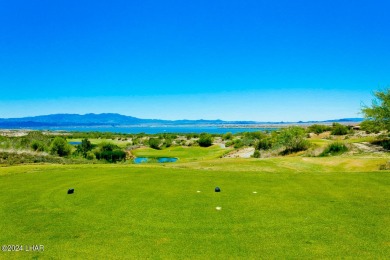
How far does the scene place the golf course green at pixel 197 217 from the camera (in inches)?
269

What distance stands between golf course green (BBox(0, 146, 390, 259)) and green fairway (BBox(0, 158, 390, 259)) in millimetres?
25

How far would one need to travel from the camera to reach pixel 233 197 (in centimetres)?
1126

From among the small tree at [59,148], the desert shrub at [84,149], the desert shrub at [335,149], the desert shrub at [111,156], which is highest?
the desert shrub at [335,149]

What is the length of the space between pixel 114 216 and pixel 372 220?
23.9 feet

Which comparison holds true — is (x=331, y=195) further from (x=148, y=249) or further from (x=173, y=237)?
(x=148, y=249)

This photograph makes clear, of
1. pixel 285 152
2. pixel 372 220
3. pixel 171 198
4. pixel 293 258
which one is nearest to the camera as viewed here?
pixel 293 258

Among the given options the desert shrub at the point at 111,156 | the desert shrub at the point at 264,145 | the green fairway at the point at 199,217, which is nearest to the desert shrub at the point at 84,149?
the desert shrub at the point at 111,156

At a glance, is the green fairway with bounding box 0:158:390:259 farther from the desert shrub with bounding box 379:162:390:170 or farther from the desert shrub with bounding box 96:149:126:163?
the desert shrub with bounding box 96:149:126:163

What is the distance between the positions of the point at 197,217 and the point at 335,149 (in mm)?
26744

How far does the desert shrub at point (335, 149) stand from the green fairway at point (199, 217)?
1677cm

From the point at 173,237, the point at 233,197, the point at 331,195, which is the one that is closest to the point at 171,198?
the point at 233,197

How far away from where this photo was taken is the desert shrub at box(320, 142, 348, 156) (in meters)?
31.1

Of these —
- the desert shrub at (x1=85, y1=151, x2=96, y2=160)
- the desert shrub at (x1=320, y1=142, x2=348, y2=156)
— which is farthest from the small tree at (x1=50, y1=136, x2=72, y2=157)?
the desert shrub at (x1=320, y1=142, x2=348, y2=156)

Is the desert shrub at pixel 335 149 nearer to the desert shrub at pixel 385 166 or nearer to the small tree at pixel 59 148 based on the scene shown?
the desert shrub at pixel 385 166
